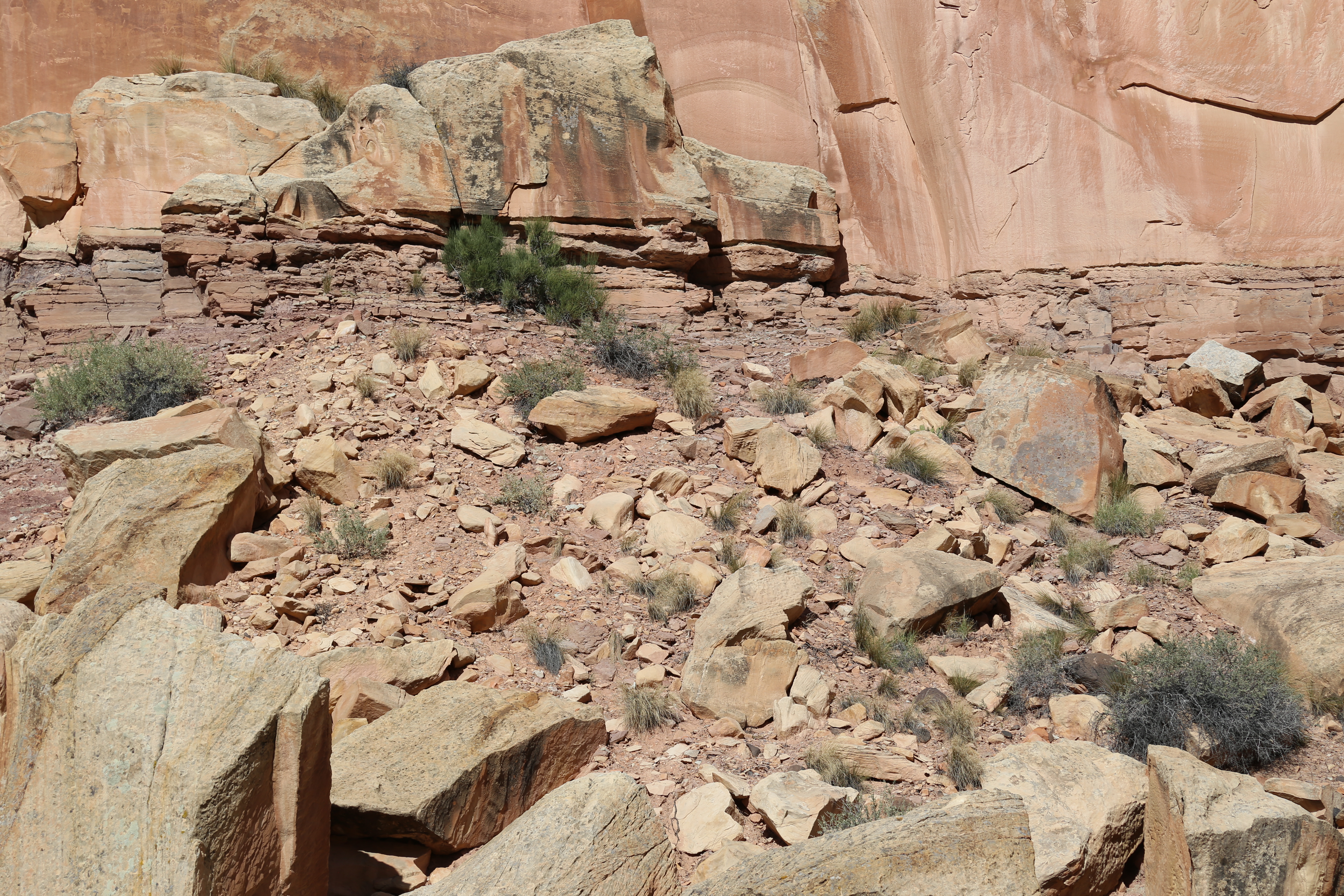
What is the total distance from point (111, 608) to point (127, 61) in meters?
10.1

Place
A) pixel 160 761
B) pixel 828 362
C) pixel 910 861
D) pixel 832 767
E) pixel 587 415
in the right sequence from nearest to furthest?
pixel 160 761, pixel 910 861, pixel 832 767, pixel 587 415, pixel 828 362

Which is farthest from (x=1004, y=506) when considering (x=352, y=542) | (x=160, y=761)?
(x=160, y=761)

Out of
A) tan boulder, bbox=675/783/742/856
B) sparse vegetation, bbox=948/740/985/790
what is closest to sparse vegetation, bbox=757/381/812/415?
sparse vegetation, bbox=948/740/985/790

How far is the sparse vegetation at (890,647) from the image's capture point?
4715mm

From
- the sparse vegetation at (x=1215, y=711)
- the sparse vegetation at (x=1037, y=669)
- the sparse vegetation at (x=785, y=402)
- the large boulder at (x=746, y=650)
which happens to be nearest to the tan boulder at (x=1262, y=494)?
the sparse vegetation at (x=1215, y=711)

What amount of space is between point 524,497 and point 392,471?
3.03ft

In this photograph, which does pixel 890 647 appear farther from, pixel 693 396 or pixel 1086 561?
pixel 693 396

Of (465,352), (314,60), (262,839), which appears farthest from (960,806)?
(314,60)

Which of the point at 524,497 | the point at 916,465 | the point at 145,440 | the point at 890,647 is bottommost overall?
the point at 890,647

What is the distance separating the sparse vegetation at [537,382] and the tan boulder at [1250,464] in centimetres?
494

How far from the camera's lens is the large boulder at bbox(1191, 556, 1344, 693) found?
446cm

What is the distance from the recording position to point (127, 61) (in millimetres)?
10289

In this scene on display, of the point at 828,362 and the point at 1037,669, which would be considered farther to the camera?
the point at 828,362

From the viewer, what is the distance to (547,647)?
456 cm
